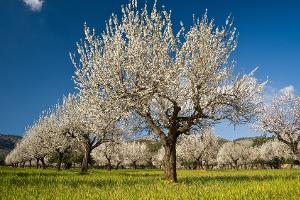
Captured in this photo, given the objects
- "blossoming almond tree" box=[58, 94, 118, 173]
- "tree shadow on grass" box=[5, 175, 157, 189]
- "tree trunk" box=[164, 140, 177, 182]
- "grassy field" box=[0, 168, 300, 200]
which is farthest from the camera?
"blossoming almond tree" box=[58, 94, 118, 173]

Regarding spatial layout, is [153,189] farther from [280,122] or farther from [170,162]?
[280,122]

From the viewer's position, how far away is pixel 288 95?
2270 inches

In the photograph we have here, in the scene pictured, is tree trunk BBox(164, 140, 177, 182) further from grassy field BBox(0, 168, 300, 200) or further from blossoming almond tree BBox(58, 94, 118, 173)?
blossoming almond tree BBox(58, 94, 118, 173)

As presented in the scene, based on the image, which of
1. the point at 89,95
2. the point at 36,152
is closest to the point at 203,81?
the point at 89,95

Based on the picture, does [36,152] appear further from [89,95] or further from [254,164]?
[254,164]

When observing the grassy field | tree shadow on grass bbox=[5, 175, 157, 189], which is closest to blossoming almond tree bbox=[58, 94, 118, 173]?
tree shadow on grass bbox=[5, 175, 157, 189]

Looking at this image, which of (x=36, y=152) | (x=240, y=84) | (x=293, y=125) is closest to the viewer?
(x=240, y=84)

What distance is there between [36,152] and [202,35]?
89.2m

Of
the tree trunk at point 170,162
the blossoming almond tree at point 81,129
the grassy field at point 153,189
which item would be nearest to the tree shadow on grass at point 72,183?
the grassy field at point 153,189

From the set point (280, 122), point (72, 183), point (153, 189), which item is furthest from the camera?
point (280, 122)

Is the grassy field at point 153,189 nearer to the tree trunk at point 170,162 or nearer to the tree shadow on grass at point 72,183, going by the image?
the tree shadow on grass at point 72,183

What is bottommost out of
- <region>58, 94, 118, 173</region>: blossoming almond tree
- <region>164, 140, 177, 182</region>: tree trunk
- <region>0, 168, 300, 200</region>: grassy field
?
<region>0, 168, 300, 200</region>: grassy field

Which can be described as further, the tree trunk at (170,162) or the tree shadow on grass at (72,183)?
the tree trunk at (170,162)

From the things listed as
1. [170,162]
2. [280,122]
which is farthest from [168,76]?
[280,122]
